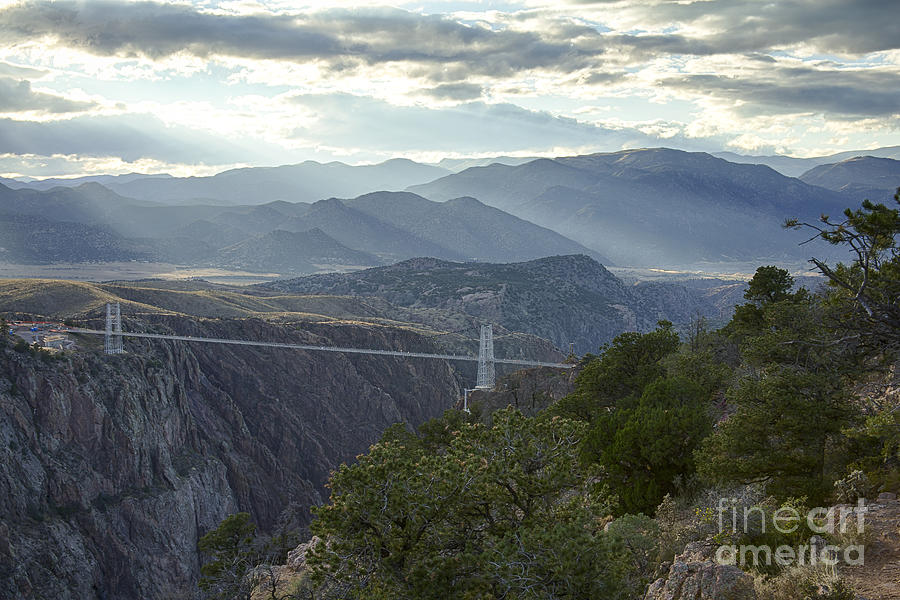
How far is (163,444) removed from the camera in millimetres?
62031

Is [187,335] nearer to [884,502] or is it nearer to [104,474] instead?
[104,474]

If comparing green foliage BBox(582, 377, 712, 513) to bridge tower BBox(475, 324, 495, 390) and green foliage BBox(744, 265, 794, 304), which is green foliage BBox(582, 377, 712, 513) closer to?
green foliage BBox(744, 265, 794, 304)

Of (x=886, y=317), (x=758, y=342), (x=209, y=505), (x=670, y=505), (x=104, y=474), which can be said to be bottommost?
(x=209, y=505)

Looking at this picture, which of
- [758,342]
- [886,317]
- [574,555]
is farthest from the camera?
[758,342]

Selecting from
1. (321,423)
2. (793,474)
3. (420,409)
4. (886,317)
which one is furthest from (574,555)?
(420,409)

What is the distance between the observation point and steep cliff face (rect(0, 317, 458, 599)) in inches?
1944

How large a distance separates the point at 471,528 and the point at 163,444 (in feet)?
175

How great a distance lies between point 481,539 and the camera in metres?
14.3

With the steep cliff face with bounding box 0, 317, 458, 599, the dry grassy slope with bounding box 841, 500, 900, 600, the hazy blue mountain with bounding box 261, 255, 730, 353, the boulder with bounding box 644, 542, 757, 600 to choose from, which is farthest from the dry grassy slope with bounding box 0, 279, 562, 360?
the dry grassy slope with bounding box 841, 500, 900, 600

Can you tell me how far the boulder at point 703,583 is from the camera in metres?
10.8

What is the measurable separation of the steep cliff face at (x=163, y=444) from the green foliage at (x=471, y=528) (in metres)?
38.0

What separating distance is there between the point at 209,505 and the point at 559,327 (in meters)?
111

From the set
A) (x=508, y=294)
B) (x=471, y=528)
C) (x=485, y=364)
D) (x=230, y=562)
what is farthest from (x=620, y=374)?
(x=508, y=294)

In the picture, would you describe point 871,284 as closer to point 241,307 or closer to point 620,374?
point 620,374
